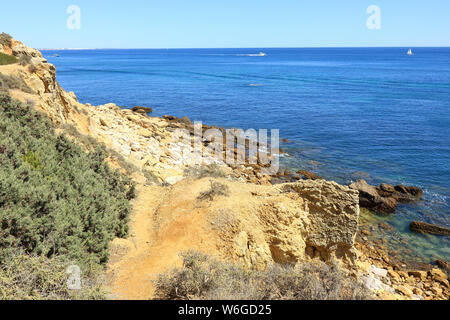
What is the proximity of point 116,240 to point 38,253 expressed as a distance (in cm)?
292

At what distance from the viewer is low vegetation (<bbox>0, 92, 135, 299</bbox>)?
604 cm

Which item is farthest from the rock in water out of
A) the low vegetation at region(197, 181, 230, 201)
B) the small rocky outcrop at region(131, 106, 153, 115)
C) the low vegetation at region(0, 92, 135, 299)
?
the small rocky outcrop at region(131, 106, 153, 115)

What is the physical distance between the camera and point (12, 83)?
14188 mm

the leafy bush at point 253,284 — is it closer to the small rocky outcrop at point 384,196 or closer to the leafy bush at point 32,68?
the small rocky outcrop at point 384,196

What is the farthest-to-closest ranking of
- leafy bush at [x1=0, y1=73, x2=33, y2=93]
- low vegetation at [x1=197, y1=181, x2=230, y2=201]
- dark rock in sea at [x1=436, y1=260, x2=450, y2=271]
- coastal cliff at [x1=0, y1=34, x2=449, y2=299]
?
dark rock in sea at [x1=436, y1=260, x2=450, y2=271] → leafy bush at [x1=0, y1=73, x2=33, y2=93] → low vegetation at [x1=197, y1=181, x2=230, y2=201] → coastal cliff at [x1=0, y1=34, x2=449, y2=299]

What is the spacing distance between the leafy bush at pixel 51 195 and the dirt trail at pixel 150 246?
0.53 metres

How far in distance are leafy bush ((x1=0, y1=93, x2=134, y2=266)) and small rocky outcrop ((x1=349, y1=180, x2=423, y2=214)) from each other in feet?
→ 50.4

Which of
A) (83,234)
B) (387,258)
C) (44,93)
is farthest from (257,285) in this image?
(44,93)

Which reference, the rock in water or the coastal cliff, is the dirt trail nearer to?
the coastal cliff

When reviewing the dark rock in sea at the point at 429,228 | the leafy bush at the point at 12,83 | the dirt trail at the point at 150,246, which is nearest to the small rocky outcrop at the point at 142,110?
the leafy bush at the point at 12,83

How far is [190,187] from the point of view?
41.7 ft

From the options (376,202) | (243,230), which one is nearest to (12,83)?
(243,230)

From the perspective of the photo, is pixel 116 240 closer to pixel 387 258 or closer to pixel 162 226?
pixel 162 226

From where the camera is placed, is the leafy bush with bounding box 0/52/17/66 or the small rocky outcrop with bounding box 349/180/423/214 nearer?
the leafy bush with bounding box 0/52/17/66
